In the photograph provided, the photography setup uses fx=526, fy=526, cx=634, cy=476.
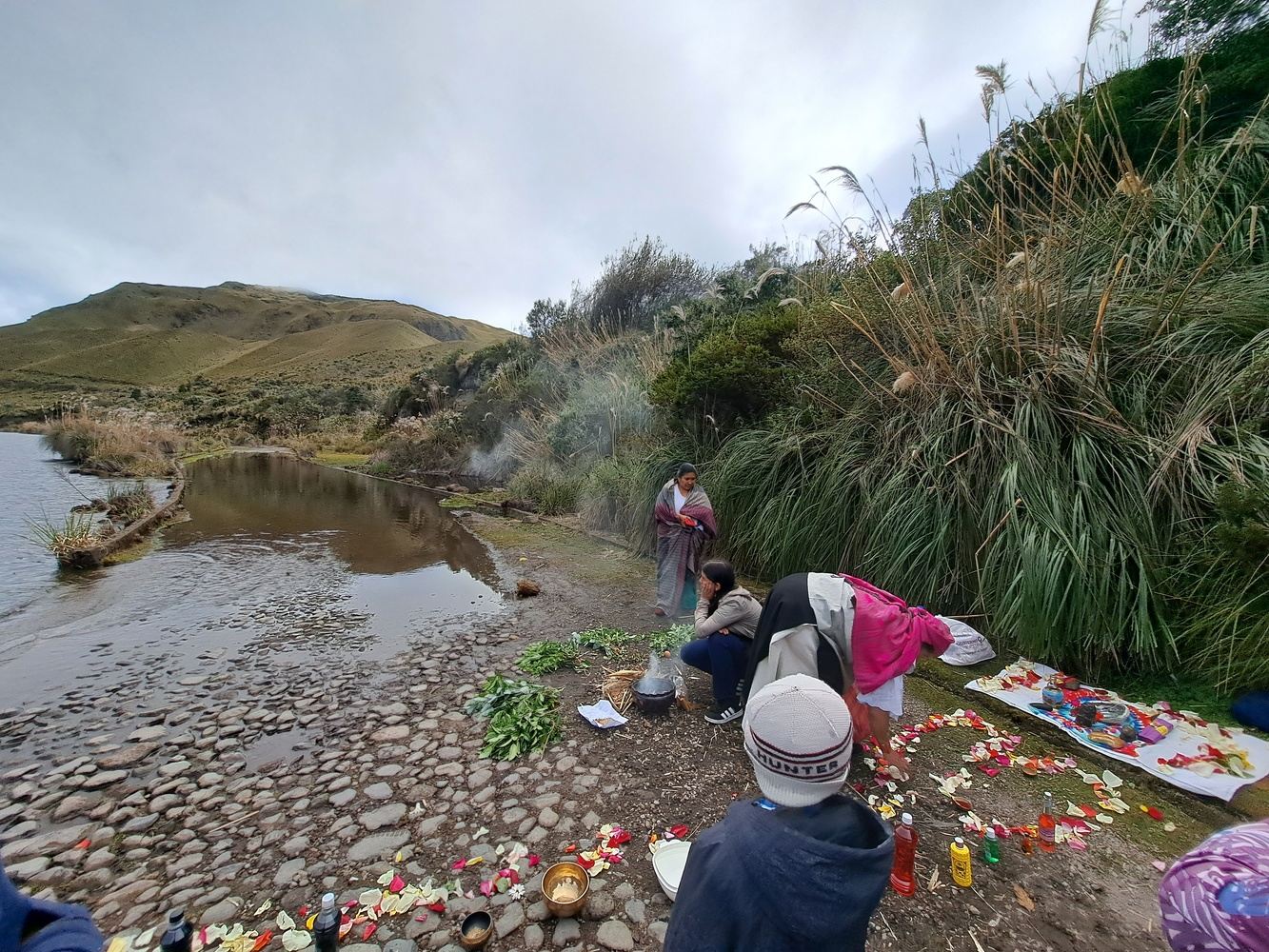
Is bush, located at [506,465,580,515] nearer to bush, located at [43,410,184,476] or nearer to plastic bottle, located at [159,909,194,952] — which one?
plastic bottle, located at [159,909,194,952]

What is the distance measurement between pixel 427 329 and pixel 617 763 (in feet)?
371

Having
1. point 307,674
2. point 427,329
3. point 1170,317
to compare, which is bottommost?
point 307,674

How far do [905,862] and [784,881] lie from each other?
1622mm

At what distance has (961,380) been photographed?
15.4 ft

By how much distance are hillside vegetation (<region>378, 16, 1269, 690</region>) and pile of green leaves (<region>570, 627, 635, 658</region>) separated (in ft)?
6.18

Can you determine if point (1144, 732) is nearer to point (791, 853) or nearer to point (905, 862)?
point (905, 862)

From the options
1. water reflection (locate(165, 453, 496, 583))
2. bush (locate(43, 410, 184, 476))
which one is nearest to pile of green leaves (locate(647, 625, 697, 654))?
water reflection (locate(165, 453, 496, 583))

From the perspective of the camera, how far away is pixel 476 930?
2.10 meters

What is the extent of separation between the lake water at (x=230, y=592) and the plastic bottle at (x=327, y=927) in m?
3.22

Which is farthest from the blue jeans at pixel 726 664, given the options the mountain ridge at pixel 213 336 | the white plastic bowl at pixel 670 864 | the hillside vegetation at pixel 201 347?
the mountain ridge at pixel 213 336

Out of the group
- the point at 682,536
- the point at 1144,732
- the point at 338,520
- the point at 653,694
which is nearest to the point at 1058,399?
the point at 1144,732

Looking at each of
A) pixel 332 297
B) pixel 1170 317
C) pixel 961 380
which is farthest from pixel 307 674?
pixel 332 297

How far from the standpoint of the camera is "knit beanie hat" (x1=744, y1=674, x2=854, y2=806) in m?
1.29

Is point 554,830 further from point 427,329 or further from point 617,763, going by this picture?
point 427,329
